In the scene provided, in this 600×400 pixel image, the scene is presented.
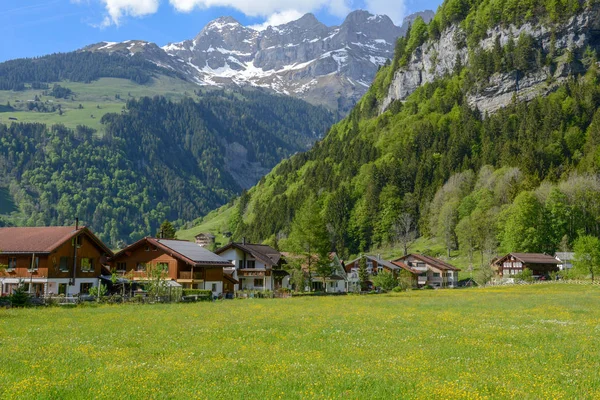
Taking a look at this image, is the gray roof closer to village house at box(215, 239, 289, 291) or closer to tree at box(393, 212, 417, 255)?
village house at box(215, 239, 289, 291)

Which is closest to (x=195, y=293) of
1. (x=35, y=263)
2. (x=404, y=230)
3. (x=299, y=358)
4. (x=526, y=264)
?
(x=35, y=263)

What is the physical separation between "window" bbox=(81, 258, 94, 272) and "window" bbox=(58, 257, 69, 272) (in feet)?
9.00

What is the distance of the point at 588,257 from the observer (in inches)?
3898

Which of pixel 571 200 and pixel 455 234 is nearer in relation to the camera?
pixel 571 200

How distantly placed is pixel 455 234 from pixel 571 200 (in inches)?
1206

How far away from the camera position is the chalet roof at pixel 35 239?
68.4 metres

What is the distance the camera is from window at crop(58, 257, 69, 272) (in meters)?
71.0

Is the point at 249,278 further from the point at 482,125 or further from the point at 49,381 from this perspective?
the point at 482,125

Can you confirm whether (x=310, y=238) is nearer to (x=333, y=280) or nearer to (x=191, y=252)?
(x=191, y=252)

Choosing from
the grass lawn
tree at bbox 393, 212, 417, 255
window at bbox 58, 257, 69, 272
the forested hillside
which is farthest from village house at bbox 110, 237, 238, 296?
tree at bbox 393, 212, 417, 255

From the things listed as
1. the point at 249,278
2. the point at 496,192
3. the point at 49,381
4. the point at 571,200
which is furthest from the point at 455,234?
the point at 49,381

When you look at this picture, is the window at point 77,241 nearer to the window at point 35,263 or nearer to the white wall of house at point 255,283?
the window at point 35,263

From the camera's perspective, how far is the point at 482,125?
194 metres

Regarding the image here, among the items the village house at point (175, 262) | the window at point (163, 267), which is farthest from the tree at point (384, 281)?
the window at point (163, 267)
